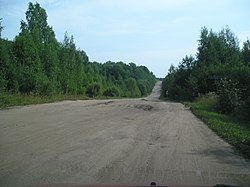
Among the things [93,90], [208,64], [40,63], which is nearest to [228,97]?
[40,63]

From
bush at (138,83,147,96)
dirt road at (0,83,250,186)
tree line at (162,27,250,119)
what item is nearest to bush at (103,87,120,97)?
tree line at (162,27,250,119)

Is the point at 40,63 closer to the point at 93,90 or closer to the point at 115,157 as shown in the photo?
the point at 93,90

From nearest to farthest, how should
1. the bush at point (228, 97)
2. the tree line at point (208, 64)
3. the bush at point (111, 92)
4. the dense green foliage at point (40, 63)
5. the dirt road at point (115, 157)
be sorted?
1. the dirt road at point (115, 157)
2. the bush at point (228, 97)
3. the dense green foliage at point (40, 63)
4. the tree line at point (208, 64)
5. the bush at point (111, 92)

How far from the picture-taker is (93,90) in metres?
77.5

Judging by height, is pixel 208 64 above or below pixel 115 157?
above

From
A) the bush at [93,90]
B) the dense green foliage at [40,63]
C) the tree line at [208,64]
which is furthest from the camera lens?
the bush at [93,90]

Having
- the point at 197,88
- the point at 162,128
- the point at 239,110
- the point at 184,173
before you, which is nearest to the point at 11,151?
the point at 184,173

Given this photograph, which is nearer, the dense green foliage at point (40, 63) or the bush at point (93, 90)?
the dense green foliage at point (40, 63)

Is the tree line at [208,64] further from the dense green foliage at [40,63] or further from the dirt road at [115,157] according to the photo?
the dirt road at [115,157]

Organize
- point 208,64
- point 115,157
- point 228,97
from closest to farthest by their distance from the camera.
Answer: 1. point 115,157
2. point 228,97
3. point 208,64

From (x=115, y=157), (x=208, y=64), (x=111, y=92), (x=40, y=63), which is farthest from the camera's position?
(x=111, y=92)

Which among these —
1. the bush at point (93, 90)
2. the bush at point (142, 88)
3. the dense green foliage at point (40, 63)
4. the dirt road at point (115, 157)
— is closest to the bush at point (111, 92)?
the dense green foliage at point (40, 63)

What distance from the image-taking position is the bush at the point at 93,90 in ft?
253

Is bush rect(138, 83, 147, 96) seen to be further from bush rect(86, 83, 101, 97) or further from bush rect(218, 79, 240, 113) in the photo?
bush rect(218, 79, 240, 113)
